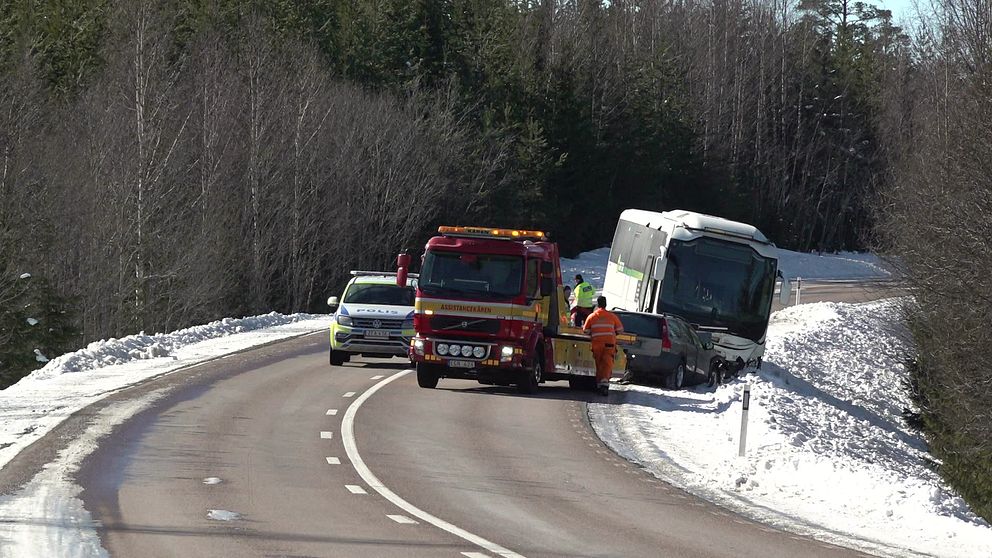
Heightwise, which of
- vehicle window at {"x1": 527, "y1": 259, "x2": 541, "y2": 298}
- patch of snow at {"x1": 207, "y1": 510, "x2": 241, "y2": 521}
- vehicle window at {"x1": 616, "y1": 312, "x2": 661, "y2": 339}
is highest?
vehicle window at {"x1": 527, "y1": 259, "x2": 541, "y2": 298}

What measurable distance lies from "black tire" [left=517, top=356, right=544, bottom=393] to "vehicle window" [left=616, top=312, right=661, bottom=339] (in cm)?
285

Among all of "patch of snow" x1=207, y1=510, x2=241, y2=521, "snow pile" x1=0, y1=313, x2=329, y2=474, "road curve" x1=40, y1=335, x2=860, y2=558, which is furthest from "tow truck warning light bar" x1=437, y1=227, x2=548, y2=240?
"patch of snow" x1=207, y1=510, x2=241, y2=521

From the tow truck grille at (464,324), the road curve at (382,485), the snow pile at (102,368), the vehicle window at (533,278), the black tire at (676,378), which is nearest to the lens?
the road curve at (382,485)

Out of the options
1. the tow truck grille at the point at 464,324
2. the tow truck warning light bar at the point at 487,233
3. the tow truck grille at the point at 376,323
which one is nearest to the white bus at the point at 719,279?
the tow truck grille at the point at 376,323

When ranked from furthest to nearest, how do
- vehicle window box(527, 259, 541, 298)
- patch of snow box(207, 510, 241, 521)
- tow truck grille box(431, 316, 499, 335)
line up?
vehicle window box(527, 259, 541, 298)
tow truck grille box(431, 316, 499, 335)
patch of snow box(207, 510, 241, 521)

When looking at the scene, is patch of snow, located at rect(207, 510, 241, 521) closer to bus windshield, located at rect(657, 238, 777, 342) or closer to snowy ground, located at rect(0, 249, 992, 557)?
snowy ground, located at rect(0, 249, 992, 557)

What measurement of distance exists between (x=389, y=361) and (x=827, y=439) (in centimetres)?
1011

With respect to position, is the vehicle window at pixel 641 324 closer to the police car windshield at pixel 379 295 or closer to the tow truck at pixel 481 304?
the tow truck at pixel 481 304

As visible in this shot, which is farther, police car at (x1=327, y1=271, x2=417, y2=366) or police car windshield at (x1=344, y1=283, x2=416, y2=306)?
police car windshield at (x1=344, y1=283, x2=416, y2=306)

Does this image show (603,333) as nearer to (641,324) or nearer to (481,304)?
(481,304)

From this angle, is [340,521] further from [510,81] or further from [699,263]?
[510,81]

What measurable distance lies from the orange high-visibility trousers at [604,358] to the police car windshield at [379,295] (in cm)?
582

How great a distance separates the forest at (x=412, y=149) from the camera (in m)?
38.0

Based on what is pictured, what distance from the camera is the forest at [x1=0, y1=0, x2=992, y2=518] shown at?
1495 inches
